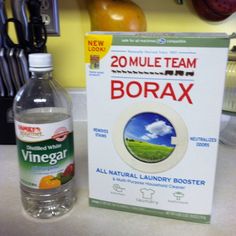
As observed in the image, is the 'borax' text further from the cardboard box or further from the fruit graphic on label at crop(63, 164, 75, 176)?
the cardboard box

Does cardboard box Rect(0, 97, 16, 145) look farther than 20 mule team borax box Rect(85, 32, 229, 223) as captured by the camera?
Yes

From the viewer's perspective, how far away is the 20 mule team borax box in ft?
1.45

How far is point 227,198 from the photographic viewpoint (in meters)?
0.59

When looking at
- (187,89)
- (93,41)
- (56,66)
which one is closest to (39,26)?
(56,66)

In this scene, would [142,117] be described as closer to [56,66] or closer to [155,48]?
[155,48]

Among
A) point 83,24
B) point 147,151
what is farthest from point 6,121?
point 147,151

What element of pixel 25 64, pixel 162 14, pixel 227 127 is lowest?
pixel 227 127

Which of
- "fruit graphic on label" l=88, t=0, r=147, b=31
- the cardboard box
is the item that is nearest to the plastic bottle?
the cardboard box

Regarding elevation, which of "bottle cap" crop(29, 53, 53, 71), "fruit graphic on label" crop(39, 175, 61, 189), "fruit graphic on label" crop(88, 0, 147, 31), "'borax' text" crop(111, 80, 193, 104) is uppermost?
"fruit graphic on label" crop(88, 0, 147, 31)

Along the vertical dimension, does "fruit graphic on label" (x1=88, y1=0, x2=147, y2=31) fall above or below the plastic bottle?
above

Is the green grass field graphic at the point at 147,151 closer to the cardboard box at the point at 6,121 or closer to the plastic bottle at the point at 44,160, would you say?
the plastic bottle at the point at 44,160

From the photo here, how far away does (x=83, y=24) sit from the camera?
3.10 ft

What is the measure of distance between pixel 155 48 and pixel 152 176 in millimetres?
209

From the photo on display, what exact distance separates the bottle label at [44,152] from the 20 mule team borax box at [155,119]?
0.05m
